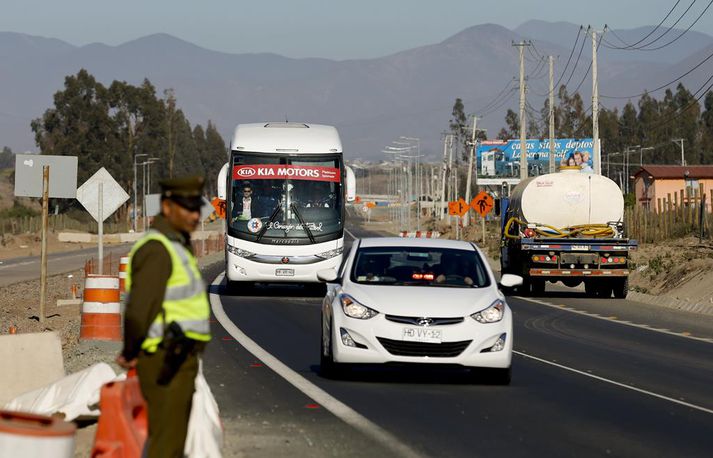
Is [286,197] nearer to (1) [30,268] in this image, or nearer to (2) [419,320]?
(2) [419,320]

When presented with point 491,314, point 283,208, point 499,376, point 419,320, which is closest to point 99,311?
point 419,320

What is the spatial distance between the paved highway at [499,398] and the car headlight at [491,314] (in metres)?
0.73

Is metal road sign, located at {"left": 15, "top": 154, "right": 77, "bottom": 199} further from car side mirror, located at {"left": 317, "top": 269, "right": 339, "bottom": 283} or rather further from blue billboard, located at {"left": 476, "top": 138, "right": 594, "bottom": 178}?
blue billboard, located at {"left": 476, "top": 138, "right": 594, "bottom": 178}

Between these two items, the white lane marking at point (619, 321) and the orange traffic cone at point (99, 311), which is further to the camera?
the white lane marking at point (619, 321)

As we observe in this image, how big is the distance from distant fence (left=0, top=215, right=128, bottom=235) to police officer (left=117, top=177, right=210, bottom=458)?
3919 inches

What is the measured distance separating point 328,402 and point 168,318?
20.4ft

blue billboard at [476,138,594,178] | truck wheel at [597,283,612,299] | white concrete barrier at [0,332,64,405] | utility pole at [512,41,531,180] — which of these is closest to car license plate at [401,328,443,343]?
white concrete barrier at [0,332,64,405]

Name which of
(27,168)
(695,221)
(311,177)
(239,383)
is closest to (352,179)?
(311,177)

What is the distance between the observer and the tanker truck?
1316 inches

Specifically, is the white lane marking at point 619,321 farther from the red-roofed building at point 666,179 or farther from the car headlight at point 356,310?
the red-roofed building at point 666,179

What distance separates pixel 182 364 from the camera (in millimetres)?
7152

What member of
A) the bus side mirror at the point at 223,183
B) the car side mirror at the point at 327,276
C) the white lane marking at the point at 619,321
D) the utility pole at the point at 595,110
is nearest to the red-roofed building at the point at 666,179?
the utility pole at the point at 595,110

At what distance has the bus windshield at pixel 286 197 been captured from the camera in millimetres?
31578

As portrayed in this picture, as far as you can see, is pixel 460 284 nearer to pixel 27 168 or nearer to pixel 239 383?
pixel 239 383
